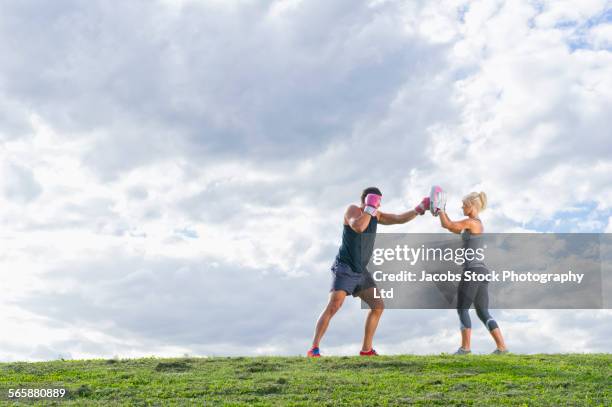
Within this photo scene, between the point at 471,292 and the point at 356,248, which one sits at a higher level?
the point at 356,248

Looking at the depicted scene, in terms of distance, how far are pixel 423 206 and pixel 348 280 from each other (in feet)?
7.80

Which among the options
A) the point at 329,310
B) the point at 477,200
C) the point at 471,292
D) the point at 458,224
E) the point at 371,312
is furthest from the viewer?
the point at 477,200

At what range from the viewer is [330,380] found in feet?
39.3

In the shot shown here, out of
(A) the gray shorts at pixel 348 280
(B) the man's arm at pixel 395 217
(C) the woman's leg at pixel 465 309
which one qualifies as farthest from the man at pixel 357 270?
(C) the woman's leg at pixel 465 309

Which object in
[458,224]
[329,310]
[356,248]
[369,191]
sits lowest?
[329,310]

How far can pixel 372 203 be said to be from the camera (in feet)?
48.4

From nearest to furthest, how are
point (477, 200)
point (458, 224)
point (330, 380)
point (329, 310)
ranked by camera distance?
point (330, 380)
point (329, 310)
point (458, 224)
point (477, 200)

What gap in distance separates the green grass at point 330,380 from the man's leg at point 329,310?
685 mm

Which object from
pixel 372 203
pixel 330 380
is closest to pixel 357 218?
pixel 372 203

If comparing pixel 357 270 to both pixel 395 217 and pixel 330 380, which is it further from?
pixel 330 380

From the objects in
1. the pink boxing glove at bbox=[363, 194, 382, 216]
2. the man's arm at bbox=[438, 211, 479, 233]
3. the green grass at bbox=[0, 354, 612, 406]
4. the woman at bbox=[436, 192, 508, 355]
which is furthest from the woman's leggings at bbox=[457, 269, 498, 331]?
the pink boxing glove at bbox=[363, 194, 382, 216]

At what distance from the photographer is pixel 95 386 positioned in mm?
12234

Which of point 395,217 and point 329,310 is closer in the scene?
point 329,310

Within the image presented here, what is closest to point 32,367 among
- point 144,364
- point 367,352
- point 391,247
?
point 144,364
